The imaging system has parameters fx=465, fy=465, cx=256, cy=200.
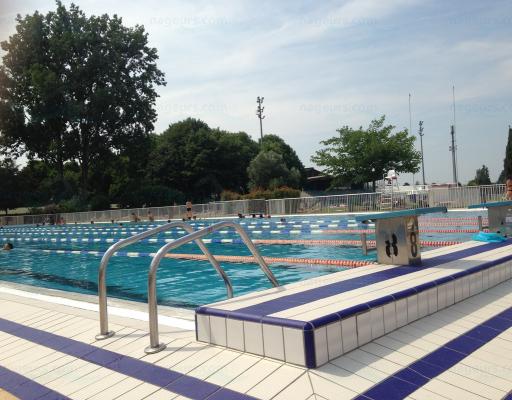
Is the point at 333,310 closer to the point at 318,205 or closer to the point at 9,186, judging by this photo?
the point at 318,205

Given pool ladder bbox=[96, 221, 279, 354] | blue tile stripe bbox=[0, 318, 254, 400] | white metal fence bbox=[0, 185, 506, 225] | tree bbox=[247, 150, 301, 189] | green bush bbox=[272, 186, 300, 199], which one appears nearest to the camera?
blue tile stripe bbox=[0, 318, 254, 400]

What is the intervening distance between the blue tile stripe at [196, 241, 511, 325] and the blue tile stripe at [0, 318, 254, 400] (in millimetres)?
549

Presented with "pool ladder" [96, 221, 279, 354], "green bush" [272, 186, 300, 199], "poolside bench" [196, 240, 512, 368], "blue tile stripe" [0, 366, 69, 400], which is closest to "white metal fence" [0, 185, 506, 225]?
"green bush" [272, 186, 300, 199]

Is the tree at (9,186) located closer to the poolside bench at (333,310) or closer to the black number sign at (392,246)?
the black number sign at (392,246)

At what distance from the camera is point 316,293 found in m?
3.86

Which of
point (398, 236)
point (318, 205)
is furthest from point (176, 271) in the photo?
point (318, 205)

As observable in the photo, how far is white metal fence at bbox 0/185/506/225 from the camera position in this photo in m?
20.4

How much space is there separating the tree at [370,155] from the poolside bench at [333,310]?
3321 cm

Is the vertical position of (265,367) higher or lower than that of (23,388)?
higher

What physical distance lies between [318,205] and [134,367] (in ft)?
72.6

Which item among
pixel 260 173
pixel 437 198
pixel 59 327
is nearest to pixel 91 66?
pixel 260 173

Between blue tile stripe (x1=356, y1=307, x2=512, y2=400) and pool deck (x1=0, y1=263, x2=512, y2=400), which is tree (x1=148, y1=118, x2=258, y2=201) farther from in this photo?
blue tile stripe (x1=356, y1=307, x2=512, y2=400)

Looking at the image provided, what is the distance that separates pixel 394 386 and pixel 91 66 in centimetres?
4050

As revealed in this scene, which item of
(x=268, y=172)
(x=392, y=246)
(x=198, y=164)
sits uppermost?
(x=198, y=164)
